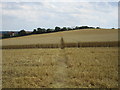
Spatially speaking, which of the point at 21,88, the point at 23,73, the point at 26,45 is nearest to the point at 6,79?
the point at 23,73

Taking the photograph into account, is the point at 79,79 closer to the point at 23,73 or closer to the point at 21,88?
the point at 21,88

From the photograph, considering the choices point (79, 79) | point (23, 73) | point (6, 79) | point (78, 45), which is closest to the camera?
point (79, 79)

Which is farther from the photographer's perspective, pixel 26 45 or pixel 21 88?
pixel 26 45

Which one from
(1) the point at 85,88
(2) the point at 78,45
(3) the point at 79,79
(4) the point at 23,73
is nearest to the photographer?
(1) the point at 85,88

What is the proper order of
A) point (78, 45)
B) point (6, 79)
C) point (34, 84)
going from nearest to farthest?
point (34, 84)
point (6, 79)
point (78, 45)

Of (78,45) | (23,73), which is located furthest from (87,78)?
(78,45)

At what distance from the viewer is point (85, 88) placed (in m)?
5.05

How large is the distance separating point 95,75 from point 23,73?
3.75 metres

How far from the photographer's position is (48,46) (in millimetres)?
21812

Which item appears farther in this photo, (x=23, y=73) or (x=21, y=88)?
(x=23, y=73)

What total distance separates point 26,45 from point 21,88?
60.9 feet

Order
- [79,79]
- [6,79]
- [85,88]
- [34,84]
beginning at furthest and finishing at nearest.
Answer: [6,79], [79,79], [34,84], [85,88]

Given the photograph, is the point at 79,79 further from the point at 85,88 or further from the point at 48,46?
the point at 48,46

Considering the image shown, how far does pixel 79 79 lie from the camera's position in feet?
19.3
